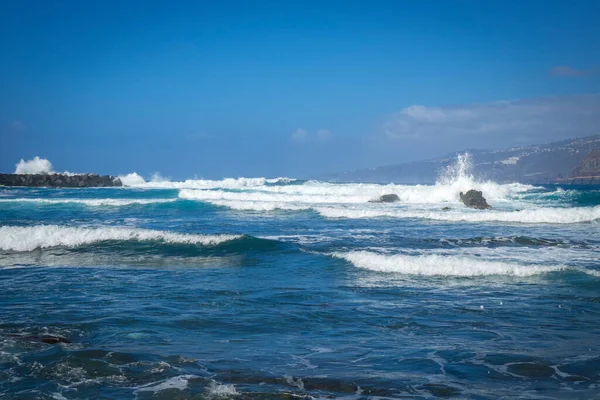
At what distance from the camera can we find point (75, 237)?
55.9ft

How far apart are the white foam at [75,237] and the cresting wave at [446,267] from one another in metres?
5.57

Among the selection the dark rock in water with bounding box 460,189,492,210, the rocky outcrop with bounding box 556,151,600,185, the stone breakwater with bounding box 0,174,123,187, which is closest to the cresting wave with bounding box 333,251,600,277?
the dark rock in water with bounding box 460,189,492,210

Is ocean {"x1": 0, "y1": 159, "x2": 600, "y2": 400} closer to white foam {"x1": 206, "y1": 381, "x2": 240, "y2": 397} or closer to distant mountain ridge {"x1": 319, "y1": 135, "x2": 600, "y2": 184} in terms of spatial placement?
white foam {"x1": 206, "y1": 381, "x2": 240, "y2": 397}

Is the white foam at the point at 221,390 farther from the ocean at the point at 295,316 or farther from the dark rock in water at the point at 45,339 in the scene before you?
the dark rock in water at the point at 45,339

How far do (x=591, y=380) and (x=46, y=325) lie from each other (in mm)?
7024

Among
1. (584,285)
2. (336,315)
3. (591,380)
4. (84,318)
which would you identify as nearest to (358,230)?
(584,285)

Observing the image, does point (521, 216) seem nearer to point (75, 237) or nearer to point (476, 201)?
point (476, 201)

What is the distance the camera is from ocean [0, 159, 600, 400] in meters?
5.24

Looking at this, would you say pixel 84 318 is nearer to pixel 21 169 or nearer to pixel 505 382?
pixel 505 382

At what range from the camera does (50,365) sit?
224 inches

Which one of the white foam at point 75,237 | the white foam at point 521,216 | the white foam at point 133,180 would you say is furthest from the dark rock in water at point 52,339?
the white foam at point 133,180

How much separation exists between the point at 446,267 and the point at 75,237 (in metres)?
12.1

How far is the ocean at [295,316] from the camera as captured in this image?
5.24m

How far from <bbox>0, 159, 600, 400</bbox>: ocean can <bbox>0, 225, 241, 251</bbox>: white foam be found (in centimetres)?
6
